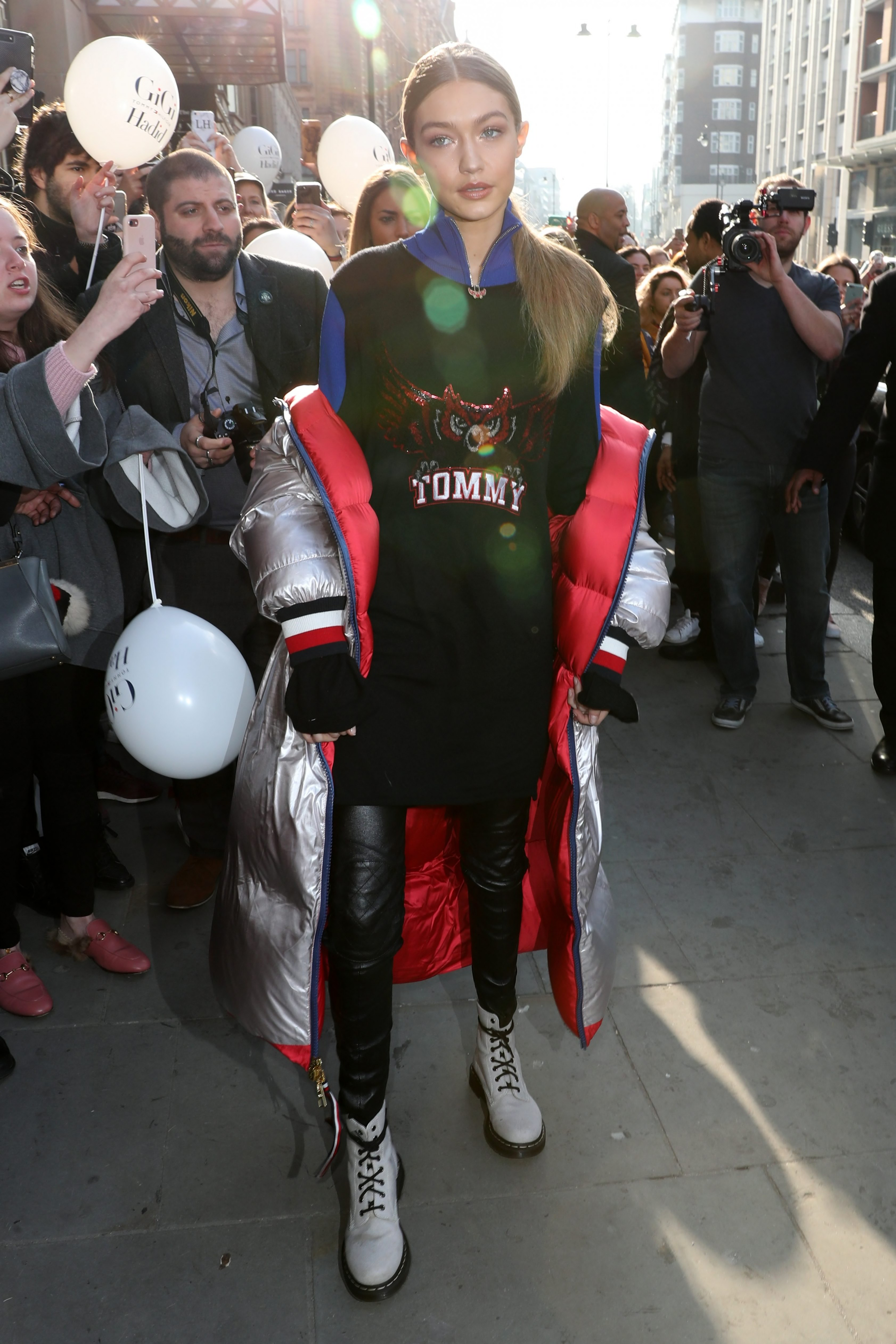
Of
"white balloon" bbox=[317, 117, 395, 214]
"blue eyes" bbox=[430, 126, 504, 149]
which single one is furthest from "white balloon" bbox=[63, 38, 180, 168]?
"white balloon" bbox=[317, 117, 395, 214]

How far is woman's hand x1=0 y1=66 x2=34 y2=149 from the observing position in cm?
287

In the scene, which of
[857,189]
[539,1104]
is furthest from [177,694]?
[857,189]

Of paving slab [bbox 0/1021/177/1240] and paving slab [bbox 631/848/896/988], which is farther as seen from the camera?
paving slab [bbox 631/848/896/988]

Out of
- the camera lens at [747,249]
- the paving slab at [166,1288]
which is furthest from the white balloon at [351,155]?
the paving slab at [166,1288]

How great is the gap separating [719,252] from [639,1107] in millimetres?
4170

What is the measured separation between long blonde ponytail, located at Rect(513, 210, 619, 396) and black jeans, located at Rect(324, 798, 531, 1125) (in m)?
0.87

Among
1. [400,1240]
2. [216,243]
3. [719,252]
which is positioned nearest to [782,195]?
[719,252]

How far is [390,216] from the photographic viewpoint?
10.9 ft

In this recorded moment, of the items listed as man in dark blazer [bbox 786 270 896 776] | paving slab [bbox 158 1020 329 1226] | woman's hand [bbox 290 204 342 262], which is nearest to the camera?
paving slab [bbox 158 1020 329 1226]

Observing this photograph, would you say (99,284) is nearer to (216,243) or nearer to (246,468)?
(216,243)

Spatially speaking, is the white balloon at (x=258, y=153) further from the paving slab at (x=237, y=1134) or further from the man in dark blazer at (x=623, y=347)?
the paving slab at (x=237, y=1134)

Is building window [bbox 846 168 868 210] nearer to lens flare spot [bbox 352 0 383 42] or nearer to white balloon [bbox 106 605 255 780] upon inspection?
lens flare spot [bbox 352 0 383 42]

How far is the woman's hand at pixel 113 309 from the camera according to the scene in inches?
87.8

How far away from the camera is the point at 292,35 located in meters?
50.1
